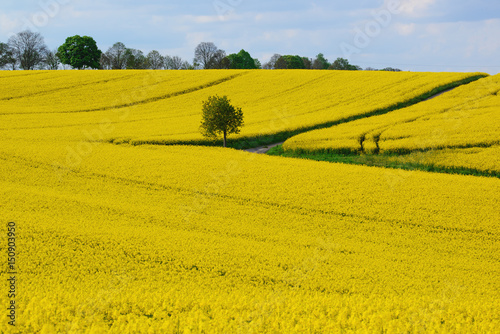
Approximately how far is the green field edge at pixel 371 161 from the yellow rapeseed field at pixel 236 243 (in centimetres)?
231

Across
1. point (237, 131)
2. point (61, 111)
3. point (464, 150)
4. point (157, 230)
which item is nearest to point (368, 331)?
point (157, 230)

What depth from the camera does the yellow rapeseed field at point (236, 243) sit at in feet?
30.2

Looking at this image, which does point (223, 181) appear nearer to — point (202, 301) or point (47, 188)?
point (47, 188)

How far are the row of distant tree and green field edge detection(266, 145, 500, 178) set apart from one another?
7623 cm

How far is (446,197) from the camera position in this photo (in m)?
20.2

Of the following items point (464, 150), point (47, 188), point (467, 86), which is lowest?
point (47, 188)

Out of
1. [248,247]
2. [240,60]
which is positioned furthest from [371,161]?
[240,60]

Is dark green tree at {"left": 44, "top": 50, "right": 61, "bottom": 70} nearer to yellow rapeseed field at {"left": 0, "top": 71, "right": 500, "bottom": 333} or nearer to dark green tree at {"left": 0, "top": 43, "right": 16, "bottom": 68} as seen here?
dark green tree at {"left": 0, "top": 43, "right": 16, "bottom": 68}

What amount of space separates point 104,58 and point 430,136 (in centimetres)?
10000

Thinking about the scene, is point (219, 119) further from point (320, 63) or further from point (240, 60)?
point (320, 63)

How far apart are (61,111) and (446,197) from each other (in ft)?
143

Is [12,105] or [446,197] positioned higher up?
[12,105]

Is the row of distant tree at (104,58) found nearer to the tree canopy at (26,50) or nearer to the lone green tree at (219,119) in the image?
the tree canopy at (26,50)

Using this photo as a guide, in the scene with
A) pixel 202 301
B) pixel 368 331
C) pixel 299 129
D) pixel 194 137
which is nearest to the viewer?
pixel 368 331
